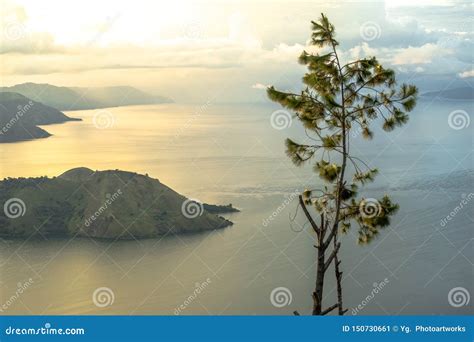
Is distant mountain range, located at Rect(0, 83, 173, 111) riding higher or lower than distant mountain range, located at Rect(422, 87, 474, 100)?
lower

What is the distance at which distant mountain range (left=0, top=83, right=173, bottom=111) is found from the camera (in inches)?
1035

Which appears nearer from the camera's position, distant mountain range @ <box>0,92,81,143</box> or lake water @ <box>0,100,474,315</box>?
lake water @ <box>0,100,474,315</box>

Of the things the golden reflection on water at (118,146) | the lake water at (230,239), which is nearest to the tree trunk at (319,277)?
the lake water at (230,239)

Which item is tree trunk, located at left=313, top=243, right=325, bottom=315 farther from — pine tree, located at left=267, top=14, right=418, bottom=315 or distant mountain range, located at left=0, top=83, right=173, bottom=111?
distant mountain range, located at left=0, top=83, right=173, bottom=111

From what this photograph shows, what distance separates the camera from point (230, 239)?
25.1 meters

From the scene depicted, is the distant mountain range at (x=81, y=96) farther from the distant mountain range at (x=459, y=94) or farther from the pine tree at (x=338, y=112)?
the pine tree at (x=338, y=112)

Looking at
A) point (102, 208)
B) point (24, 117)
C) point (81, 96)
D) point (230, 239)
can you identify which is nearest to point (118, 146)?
point (81, 96)

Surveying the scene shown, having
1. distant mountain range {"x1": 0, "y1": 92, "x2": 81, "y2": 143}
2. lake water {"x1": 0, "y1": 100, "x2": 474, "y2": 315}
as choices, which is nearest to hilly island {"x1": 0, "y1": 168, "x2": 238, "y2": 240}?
lake water {"x1": 0, "y1": 100, "x2": 474, "y2": 315}

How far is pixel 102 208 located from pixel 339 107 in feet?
60.4

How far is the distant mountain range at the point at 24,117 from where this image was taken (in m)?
27.1

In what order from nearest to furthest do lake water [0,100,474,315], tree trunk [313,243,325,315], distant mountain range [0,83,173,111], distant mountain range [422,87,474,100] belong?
tree trunk [313,243,325,315] → lake water [0,100,474,315] → distant mountain range [0,83,173,111] → distant mountain range [422,87,474,100]

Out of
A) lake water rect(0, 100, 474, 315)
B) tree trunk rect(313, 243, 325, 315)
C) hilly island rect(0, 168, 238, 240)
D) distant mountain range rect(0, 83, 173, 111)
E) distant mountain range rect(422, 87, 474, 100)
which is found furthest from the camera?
distant mountain range rect(422, 87, 474, 100)

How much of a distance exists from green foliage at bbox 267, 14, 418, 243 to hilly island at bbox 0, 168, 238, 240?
17.5 m

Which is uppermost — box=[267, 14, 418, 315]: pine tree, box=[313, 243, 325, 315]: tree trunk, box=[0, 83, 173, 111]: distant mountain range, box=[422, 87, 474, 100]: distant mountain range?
box=[422, 87, 474, 100]: distant mountain range
